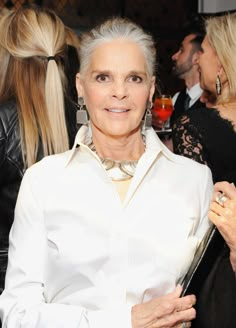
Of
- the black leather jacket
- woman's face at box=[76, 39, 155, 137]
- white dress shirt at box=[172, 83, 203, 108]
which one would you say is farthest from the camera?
white dress shirt at box=[172, 83, 203, 108]

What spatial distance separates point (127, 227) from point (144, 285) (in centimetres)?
17

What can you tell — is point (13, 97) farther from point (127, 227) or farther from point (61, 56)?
point (127, 227)

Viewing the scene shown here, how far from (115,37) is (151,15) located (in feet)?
15.1

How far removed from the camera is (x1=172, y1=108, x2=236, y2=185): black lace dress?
7.48 feet

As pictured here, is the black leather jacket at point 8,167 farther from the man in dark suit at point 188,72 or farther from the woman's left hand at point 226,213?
the man in dark suit at point 188,72

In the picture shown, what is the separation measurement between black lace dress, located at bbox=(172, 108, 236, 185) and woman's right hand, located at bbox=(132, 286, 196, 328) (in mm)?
768

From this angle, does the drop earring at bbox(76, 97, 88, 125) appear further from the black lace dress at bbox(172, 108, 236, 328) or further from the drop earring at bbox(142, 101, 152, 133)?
the black lace dress at bbox(172, 108, 236, 328)

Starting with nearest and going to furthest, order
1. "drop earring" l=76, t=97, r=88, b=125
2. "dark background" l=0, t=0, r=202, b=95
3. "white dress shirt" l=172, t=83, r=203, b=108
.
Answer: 1. "drop earring" l=76, t=97, r=88, b=125
2. "white dress shirt" l=172, t=83, r=203, b=108
3. "dark background" l=0, t=0, r=202, b=95

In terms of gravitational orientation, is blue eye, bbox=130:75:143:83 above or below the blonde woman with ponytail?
above

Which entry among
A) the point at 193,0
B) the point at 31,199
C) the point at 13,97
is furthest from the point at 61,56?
the point at 193,0

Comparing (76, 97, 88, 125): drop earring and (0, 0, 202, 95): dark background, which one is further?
(0, 0, 202, 95): dark background

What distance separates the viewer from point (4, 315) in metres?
1.61

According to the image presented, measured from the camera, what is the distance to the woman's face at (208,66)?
2.69m

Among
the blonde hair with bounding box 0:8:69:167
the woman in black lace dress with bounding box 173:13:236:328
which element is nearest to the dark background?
the woman in black lace dress with bounding box 173:13:236:328
